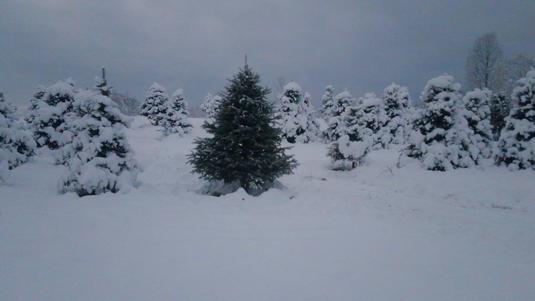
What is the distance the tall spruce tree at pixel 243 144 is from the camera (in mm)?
12391

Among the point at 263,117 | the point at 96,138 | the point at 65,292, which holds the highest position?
the point at 263,117

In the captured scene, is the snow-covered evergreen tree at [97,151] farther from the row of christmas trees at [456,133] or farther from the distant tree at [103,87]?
the row of christmas trees at [456,133]

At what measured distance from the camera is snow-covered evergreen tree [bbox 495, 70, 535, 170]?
56.6 ft

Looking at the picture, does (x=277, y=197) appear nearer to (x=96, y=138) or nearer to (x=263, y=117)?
(x=263, y=117)

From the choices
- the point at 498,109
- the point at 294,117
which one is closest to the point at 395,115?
the point at 498,109

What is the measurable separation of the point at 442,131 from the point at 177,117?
34.0 m

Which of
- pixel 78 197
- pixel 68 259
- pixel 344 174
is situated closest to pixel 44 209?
pixel 78 197

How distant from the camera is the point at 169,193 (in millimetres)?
12023

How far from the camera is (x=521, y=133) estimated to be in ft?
57.9

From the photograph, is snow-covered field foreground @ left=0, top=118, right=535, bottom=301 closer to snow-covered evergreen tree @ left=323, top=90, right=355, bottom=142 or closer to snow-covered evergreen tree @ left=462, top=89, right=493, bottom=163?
snow-covered evergreen tree @ left=462, top=89, right=493, bottom=163

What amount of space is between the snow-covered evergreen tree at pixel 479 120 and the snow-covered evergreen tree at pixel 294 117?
17931 millimetres

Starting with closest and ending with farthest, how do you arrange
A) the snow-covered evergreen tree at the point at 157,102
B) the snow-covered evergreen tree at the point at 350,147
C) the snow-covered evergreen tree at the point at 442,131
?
the snow-covered evergreen tree at the point at 442,131 → the snow-covered evergreen tree at the point at 350,147 → the snow-covered evergreen tree at the point at 157,102

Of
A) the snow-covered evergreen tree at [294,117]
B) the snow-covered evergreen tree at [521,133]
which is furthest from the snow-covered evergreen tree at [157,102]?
the snow-covered evergreen tree at [521,133]

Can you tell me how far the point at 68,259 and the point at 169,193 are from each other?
652 cm
